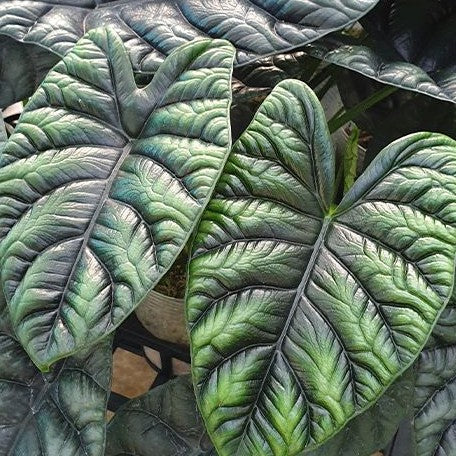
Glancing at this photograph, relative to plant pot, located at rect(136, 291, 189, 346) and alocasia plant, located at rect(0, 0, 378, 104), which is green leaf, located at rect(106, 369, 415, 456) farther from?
alocasia plant, located at rect(0, 0, 378, 104)

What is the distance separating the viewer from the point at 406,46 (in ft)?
3.05

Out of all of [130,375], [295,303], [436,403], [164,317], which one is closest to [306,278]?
[295,303]

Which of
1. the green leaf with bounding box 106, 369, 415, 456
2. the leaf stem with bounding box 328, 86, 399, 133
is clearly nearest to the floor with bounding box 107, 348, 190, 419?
the green leaf with bounding box 106, 369, 415, 456

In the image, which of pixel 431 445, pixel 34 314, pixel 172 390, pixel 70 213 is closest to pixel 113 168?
pixel 70 213

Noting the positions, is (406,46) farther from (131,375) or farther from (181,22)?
(131,375)

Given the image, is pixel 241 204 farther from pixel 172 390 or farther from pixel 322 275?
pixel 172 390

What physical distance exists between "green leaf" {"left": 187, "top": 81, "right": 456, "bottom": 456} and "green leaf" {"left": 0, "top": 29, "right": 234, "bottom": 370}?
56mm

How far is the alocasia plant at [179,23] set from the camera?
76 centimetres

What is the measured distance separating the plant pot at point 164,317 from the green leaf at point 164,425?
0.21 metres

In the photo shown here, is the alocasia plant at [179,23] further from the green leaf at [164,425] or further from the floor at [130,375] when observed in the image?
the floor at [130,375]

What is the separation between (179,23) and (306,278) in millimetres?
340

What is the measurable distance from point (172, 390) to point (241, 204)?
0.30 m

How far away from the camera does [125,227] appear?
0.69 metres

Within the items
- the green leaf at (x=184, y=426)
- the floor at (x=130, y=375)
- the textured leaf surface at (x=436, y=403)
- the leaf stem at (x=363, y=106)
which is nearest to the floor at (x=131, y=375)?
the floor at (x=130, y=375)
